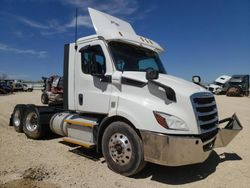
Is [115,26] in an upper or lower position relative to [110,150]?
upper

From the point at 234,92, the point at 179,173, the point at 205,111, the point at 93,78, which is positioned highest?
the point at 234,92

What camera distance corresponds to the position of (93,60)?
5449 mm

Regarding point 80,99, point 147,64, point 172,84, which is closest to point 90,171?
point 80,99

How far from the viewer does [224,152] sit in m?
6.35

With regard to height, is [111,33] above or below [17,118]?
above

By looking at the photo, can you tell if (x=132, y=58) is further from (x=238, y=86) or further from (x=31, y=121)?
(x=238, y=86)

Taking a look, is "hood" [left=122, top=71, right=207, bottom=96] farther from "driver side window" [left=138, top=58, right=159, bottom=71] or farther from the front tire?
the front tire

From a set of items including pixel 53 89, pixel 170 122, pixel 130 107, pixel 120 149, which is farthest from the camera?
pixel 53 89

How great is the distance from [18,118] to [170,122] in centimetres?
616

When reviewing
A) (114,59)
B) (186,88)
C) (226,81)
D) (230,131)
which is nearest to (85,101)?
(114,59)

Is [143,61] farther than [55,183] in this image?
Yes

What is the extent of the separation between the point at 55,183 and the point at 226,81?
36334 mm

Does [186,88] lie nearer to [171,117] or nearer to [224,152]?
[171,117]

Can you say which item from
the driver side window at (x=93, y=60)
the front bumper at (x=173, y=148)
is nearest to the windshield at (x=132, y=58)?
the driver side window at (x=93, y=60)
